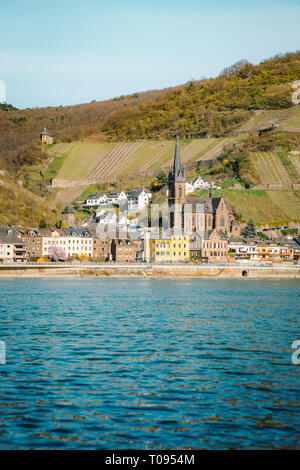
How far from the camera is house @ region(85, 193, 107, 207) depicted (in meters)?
162

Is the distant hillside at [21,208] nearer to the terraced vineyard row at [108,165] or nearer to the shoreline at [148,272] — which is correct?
the terraced vineyard row at [108,165]

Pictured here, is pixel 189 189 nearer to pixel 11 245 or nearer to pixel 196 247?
pixel 196 247

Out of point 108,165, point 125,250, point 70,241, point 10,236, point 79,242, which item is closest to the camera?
point 10,236

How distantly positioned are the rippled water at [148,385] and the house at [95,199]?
13051cm

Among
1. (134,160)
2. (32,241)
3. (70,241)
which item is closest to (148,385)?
(32,241)

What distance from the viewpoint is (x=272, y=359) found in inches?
811

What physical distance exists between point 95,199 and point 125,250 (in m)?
45.4

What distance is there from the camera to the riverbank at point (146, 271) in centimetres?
8938

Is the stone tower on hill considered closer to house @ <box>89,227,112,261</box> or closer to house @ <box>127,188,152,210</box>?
house @ <box>127,188,152,210</box>

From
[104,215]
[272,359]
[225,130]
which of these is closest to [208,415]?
[272,359]

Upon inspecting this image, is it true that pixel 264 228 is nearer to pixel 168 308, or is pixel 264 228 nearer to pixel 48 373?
pixel 168 308

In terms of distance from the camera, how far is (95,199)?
163 metres

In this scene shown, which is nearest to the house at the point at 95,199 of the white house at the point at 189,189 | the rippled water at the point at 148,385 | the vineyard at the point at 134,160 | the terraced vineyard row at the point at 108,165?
the vineyard at the point at 134,160

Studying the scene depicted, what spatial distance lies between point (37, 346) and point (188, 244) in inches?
3684
